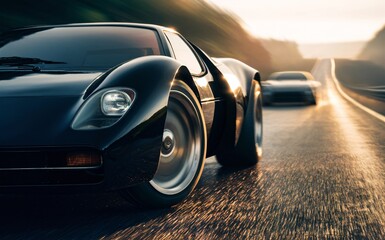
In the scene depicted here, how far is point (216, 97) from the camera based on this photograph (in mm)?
5250

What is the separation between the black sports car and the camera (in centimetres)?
360

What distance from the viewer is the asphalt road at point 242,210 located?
363 cm

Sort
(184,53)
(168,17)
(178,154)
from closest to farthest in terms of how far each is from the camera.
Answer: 1. (178,154)
2. (184,53)
3. (168,17)

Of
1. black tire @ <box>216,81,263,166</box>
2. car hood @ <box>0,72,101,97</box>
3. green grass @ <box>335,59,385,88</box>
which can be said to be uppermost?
car hood @ <box>0,72,101,97</box>

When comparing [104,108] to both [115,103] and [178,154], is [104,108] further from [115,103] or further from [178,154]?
[178,154]

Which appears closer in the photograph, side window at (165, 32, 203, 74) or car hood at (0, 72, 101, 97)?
car hood at (0, 72, 101, 97)

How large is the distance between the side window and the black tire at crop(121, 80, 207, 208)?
467mm

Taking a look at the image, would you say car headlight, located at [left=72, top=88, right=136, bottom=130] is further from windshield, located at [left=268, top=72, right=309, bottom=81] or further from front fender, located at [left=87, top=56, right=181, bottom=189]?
windshield, located at [left=268, top=72, right=309, bottom=81]

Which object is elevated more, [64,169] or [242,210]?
[64,169]

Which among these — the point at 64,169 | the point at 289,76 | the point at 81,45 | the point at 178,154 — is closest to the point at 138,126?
the point at 64,169

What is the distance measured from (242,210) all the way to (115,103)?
111 centimetres

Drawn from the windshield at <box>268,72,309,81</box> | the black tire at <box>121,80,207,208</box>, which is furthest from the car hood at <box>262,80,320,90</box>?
the black tire at <box>121,80,207,208</box>

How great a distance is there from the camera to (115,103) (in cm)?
384

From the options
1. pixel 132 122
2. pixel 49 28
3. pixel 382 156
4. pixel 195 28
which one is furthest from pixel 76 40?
pixel 195 28
